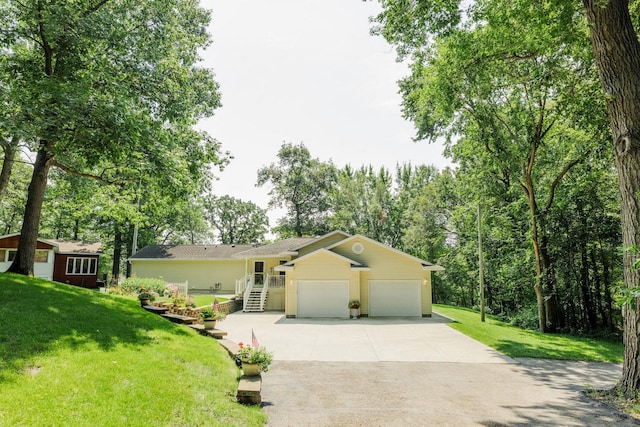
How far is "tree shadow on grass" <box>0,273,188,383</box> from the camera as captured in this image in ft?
17.3

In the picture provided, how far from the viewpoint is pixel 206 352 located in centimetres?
746

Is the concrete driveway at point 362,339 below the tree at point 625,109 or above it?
below

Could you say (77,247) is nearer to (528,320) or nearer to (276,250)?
(276,250)

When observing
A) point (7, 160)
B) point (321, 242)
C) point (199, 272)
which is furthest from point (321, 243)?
point (7, 160)

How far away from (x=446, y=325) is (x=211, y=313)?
1077cm

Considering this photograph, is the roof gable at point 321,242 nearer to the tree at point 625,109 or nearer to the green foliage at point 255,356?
the green foliage at point 255,356

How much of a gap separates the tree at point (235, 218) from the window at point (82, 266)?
20409 millimetres

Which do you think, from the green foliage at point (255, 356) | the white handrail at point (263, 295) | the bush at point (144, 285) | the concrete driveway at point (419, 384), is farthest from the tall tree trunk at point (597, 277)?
the bush at point (144, 285)

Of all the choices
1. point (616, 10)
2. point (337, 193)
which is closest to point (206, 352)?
point (616, 10)

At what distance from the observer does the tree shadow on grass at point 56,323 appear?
17.3ft

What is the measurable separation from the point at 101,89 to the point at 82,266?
2111 centimetres

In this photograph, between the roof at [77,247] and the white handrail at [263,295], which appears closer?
the white handrail at [263,295]

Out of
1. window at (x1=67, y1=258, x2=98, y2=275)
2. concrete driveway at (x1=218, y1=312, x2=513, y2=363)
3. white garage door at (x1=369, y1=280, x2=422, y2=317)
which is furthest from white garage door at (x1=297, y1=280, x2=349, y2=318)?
window at (x1=67, y1=258, x2=98, y2=275)

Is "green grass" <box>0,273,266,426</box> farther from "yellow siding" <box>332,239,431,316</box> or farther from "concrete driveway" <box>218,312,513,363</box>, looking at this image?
"yellow siding" <box>332,239,431,316</box>
